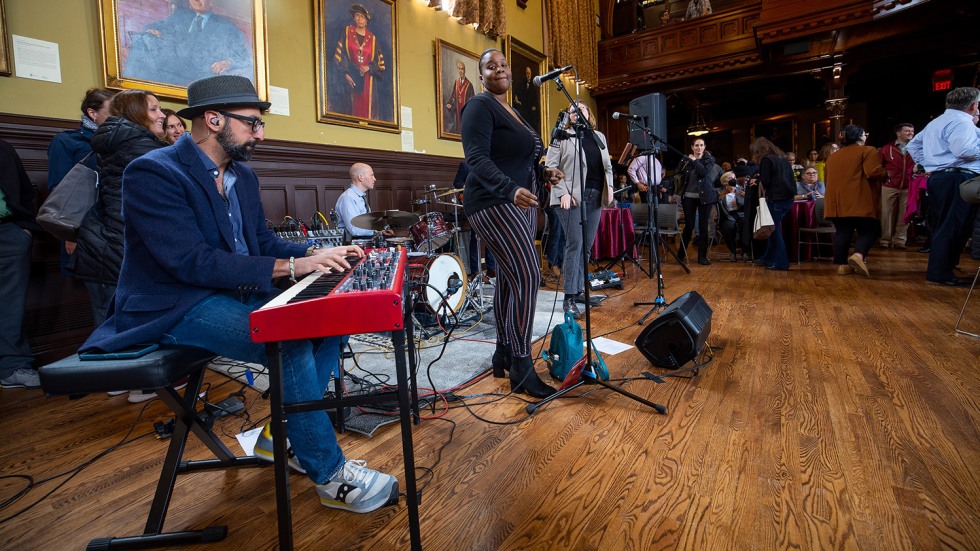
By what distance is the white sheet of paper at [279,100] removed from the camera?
435cm

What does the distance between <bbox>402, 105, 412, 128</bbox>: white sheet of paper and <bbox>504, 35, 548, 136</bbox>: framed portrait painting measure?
2.40 m

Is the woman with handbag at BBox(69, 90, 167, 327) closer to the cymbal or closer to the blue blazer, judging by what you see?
the blue blazer

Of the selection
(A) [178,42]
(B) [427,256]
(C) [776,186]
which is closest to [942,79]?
(C) [776,186]

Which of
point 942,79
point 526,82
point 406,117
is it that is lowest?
point 406,117

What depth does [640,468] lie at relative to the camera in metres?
1.74

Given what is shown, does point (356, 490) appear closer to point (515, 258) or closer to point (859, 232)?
point (515, 258)

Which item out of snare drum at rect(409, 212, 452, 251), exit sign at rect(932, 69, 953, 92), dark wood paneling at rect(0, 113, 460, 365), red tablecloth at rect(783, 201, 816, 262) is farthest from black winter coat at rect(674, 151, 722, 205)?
exit sign at rect(932, 69, 953, 92)

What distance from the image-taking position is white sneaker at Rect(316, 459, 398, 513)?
1.54 metres

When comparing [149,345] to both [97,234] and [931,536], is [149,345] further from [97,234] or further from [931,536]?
[931,536]

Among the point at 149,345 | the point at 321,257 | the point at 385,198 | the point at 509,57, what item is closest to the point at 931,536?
the point at 321,257

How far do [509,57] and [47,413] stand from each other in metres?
6.95

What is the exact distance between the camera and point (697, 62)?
31.7ft

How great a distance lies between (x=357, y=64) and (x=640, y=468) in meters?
4.82

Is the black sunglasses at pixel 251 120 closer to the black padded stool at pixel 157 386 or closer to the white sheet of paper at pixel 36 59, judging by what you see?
the black padded stool at pixel 157 386
